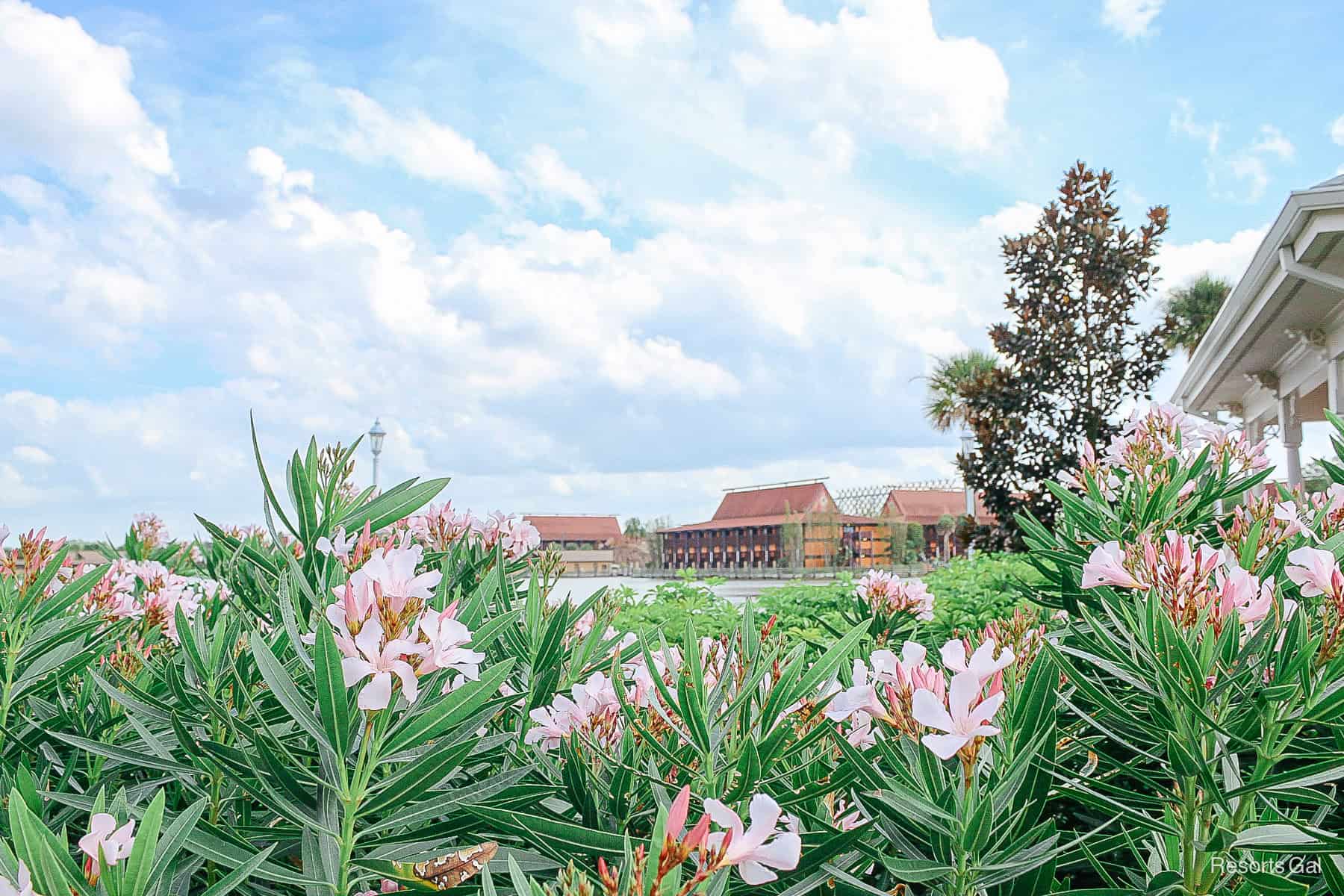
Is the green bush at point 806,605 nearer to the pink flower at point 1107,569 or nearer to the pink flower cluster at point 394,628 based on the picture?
the pink flower at point 1107,569

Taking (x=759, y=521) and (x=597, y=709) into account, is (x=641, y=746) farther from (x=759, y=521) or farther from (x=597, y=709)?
(x=759, y=521)

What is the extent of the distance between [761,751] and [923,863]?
0.57ft

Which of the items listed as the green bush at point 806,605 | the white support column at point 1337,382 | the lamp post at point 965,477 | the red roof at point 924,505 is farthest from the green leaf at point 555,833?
the red roof at point 924,505

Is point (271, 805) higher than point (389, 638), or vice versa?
point (389, 638)

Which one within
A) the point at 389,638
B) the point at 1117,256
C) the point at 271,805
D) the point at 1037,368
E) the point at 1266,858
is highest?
the point at 1117,256

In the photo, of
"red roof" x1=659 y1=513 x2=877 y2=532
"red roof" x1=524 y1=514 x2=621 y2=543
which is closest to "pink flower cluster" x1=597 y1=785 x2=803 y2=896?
"red roof" x1=524 y1=514 x2=621 y2=543

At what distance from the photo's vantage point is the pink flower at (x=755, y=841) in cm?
59

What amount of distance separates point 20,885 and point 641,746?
52 centimetres

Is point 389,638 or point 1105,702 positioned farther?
point 1105,702

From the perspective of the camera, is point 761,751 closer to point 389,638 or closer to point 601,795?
point 601,795

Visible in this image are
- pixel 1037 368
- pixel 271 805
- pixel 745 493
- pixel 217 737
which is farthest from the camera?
pixel 745 493

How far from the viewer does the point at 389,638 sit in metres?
0.69

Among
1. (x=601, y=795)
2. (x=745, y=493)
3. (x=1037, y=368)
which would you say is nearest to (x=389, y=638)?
(x=601, y=795)

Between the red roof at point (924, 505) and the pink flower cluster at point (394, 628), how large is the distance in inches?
1680
